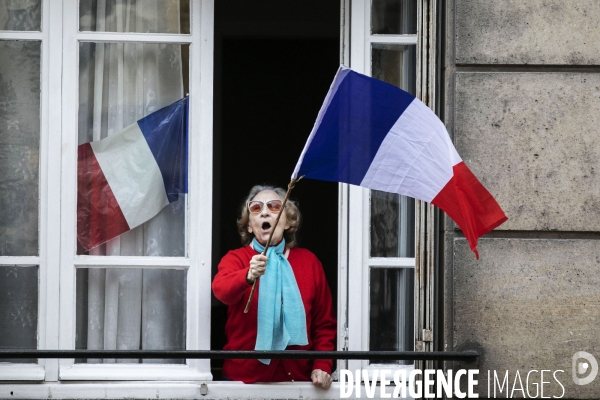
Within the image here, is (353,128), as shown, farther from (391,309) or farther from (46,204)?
(46,204)

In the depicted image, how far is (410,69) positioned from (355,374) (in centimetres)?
183

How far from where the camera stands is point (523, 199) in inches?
192

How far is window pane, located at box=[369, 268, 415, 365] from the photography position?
5.22 meters

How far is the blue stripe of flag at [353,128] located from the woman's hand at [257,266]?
25.2 inches

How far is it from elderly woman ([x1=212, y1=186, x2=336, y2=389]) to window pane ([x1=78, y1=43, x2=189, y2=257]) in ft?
1.38

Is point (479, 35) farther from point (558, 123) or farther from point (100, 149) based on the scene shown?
point (100, 149)

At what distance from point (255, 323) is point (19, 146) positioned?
174 cm

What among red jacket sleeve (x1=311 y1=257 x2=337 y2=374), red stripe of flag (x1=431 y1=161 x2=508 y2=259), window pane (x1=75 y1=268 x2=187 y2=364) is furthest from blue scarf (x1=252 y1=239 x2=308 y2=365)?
red stripe of flag (x1=431 y1=161 x2=508 y2=259)

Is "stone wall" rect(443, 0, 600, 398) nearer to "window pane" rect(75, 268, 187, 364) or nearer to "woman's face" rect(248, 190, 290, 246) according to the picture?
"woman's face" rect(248, 190, 290, 246)

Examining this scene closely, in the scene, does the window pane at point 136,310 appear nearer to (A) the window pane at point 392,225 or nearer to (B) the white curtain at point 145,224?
(B) the white curtain at point 145,224

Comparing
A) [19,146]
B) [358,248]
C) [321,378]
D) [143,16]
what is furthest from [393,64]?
[19,146]

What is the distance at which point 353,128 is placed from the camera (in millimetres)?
4375

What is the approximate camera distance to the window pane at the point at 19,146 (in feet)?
17.0

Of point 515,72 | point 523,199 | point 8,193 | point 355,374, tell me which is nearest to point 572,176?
point 523,199
